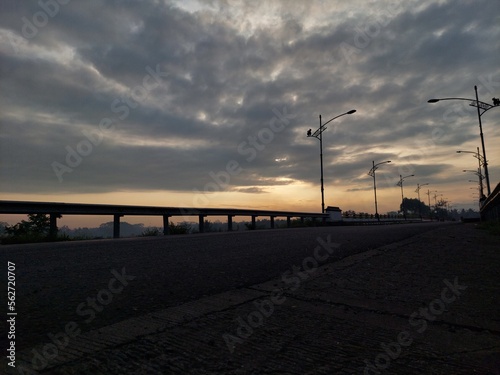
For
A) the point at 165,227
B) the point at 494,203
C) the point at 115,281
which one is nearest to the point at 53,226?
the point at 165,227

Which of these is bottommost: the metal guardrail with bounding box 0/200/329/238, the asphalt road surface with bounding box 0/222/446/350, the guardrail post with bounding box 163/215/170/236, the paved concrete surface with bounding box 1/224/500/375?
the paved concrete surface with bounding box 1/224/500/375

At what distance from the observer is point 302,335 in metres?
2.30

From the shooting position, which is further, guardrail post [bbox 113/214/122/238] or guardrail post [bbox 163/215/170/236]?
guardrail post [bbox 163/215/170/236]

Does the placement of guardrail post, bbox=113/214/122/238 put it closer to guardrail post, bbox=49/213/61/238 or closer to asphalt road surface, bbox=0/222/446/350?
guardrail post, bbox=49/213/61/238

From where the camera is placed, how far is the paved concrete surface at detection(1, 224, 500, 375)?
188cm

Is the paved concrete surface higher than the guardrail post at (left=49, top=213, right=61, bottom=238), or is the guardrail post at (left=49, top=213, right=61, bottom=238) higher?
the guardrail post at (left=49, top=213, right=61, bottom=238)

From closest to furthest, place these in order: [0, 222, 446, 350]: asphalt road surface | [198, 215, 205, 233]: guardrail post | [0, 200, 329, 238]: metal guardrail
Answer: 1. [0, 222, 446, 350]: asphalt road surface
2. [0, 200, 329, 238]: metal guardrail
3. [198, 215, 205, 233]: guardrail post

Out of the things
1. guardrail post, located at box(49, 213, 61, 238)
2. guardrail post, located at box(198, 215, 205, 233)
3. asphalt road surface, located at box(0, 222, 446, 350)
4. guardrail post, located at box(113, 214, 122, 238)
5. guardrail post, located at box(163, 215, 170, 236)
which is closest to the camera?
asphalt road surface, located at box(0, 222, 446, 350)

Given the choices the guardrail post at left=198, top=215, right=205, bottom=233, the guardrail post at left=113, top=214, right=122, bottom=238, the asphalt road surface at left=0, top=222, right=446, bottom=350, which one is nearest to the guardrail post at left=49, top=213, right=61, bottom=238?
the guardrail post at left=113, top=214, right=122, bottom=238

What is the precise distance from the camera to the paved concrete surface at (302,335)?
6.18ft

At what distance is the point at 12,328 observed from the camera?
2473 millimetres

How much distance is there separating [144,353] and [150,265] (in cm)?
310

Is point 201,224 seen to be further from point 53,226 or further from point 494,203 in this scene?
point 494,203

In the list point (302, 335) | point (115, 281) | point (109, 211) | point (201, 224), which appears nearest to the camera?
point (302, 335)
